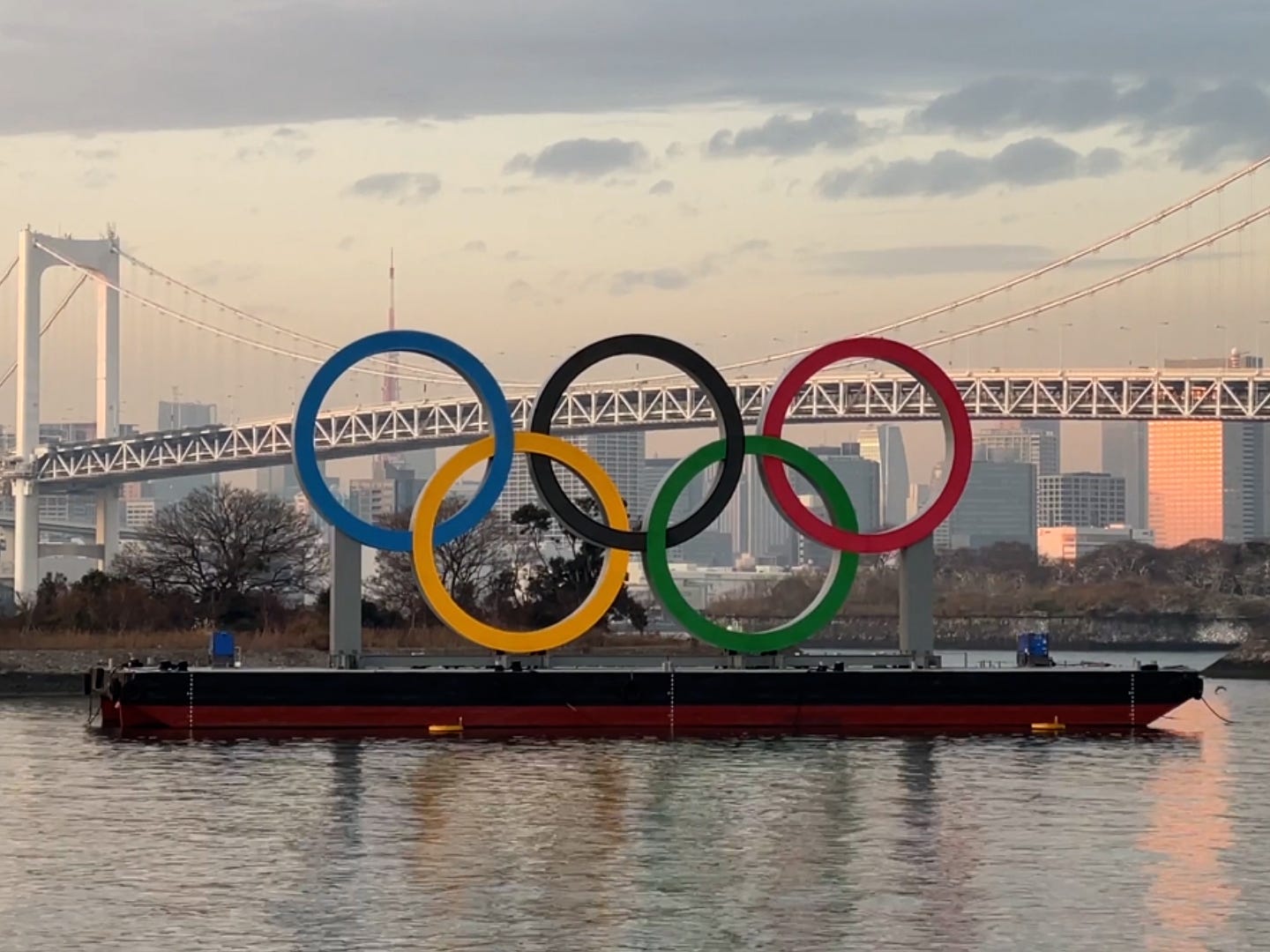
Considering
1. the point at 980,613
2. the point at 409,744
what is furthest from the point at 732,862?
the point at 980,613

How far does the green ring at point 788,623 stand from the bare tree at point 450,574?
20.7m

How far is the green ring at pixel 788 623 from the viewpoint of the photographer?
35656 millimetres

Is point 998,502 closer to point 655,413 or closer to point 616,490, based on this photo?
point 655,413

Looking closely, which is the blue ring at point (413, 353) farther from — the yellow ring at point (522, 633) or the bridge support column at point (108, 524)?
the bridge support column at point (108, 524)

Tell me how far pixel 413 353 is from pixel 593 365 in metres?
2.51

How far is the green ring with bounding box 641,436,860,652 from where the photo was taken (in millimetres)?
35656

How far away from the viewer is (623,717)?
119 ft

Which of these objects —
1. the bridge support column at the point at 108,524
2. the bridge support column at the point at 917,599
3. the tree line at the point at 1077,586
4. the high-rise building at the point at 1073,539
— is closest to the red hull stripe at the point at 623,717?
the bridge support column at the point at 917,599

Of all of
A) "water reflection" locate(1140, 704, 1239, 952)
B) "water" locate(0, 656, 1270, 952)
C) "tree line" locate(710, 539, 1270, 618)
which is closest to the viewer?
"water" locate(0, 656, 1270, 952)

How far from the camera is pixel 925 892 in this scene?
821 inches

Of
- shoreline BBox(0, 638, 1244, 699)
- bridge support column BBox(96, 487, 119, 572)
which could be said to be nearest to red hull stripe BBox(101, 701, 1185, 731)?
shoreline BBox(0, 638, 1244, 699)

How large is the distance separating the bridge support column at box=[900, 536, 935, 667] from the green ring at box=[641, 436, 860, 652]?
107cm

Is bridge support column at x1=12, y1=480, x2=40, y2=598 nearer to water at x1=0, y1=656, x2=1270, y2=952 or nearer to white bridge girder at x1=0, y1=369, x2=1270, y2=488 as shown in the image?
white bridge girder at x1=0, y1=369, x2=1270, y2=488

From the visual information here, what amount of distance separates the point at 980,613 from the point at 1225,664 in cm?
3312
